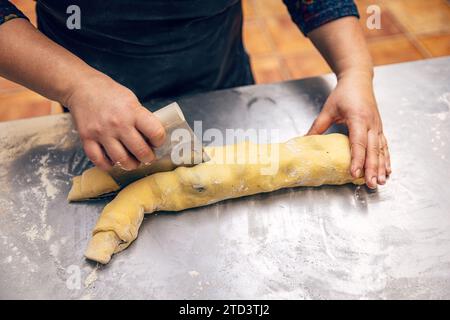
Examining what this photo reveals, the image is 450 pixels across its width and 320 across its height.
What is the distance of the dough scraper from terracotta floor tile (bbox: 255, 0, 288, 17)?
174cm

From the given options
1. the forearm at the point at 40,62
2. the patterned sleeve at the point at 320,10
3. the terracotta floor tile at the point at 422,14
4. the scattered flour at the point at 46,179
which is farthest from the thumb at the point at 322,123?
the terracotta floor tile at the point at 422,14

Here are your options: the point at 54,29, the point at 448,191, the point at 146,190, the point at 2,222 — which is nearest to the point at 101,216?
the point at 146,190

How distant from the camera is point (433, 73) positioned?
100 cm

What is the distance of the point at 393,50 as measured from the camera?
6.47 ft

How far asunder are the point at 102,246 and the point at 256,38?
1688 millimetres

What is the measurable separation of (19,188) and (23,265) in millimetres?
186

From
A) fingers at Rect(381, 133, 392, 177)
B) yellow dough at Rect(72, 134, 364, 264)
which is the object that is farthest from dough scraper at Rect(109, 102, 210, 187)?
fingers at Rect(381, 133, 392, 177)

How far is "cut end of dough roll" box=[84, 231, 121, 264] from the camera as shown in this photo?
70cm

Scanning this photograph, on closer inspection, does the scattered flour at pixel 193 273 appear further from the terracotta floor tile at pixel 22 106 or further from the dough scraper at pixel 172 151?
the terracotta floor tile at pixel 22 106

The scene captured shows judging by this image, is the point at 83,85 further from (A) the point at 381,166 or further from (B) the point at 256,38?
(B) the point at 256,38

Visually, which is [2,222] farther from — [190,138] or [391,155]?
[391,155]

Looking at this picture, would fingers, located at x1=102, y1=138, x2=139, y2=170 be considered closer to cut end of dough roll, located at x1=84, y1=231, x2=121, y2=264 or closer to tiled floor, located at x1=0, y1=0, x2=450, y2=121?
cut end of dough roll, located at x1=84, y1=231, x2=121, y2=264

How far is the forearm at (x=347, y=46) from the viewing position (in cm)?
90

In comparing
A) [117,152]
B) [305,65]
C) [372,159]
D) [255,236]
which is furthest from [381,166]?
[305,65]
